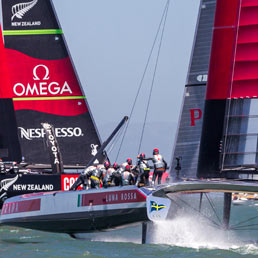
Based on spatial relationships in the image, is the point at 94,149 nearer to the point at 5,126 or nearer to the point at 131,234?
the point at 5,126

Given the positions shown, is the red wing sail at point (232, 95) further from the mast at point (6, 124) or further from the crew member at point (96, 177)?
the mast at point (6, 124)

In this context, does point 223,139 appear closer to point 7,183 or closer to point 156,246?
point 156,246

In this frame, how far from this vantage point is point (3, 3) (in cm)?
3122

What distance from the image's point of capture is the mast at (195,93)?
74.4 ft

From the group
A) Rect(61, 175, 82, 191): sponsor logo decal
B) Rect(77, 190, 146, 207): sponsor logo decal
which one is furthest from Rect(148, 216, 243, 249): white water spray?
Rect(61, 175, 82, 191): sponsor logo decal

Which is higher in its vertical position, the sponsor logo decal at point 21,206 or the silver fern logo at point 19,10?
the silver fern logo at point 19,10

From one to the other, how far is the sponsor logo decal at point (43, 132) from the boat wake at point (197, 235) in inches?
468

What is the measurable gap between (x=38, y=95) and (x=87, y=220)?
451 inches

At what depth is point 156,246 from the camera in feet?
63.3

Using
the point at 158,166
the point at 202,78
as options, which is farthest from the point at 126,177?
the point at 202,78

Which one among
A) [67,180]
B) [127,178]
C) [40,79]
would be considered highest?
[40,79]

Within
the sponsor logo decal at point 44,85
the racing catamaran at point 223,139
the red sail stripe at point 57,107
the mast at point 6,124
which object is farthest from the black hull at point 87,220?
the sponsor logo decal at point 44,85

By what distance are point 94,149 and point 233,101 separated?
1049 cm

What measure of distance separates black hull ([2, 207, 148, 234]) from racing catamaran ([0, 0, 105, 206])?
892 cm
